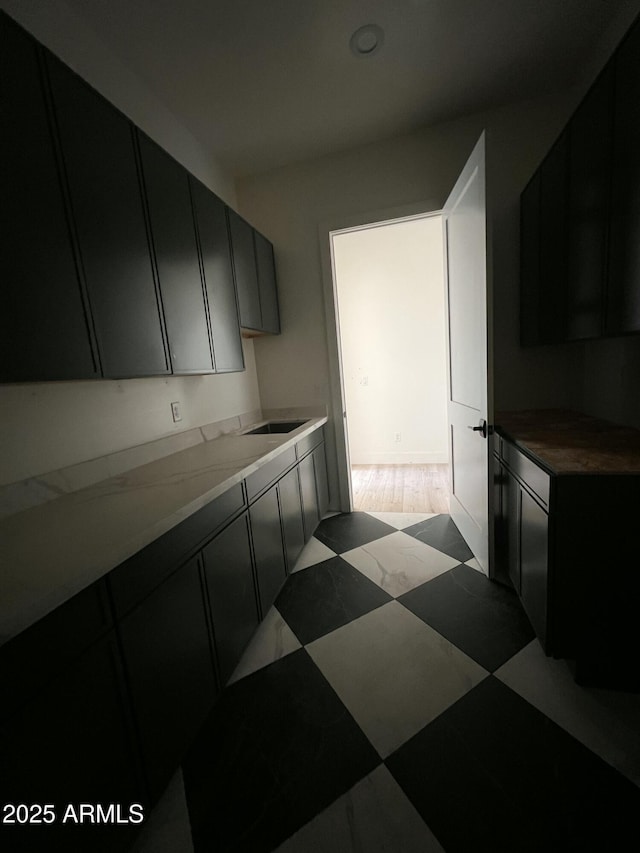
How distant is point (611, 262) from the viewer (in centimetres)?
133

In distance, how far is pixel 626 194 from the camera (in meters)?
1.22

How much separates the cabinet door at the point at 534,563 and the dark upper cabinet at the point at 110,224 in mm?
1743

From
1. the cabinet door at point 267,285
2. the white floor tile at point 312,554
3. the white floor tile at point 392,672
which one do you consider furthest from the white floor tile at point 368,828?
the cabinet door at point 267,285

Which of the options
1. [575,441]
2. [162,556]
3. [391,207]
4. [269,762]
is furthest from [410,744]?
[391,207]

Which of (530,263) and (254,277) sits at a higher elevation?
(254,277)

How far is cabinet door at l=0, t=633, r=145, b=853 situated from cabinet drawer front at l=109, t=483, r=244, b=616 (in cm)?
11

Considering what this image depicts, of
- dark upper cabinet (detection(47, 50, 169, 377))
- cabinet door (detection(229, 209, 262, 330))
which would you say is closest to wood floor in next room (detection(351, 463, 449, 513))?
cabinet door (detection(229, 209, 262, 330))

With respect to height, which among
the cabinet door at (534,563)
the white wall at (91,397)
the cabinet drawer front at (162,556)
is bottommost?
the cabinet door at (534,563)

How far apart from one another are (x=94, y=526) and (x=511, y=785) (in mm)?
1481

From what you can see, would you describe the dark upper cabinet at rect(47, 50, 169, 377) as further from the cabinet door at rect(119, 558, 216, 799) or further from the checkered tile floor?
the checkered tile floor

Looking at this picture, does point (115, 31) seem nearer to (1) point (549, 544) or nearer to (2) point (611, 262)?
(2) point (611, 262)

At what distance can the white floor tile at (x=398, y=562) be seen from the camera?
1983 millimetres

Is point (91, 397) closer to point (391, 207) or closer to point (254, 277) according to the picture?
point (254, 277)

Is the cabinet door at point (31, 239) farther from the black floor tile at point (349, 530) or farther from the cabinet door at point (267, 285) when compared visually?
the black floor tile at point (349, 530)
